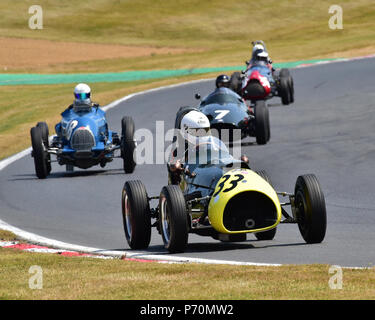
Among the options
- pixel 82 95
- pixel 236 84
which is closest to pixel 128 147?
pixel 82 95

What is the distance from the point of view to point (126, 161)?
66.3 ft

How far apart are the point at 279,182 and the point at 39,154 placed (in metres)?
5.18

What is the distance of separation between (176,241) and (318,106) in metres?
19.0

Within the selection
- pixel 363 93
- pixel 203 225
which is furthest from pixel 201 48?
pixel 203 225

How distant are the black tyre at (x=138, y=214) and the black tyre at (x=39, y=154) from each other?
8.15m

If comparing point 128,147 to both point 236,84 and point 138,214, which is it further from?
point 236,84

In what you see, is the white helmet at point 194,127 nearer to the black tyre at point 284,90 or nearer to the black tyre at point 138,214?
the black tyre at point 138,214

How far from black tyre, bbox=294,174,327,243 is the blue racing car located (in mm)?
9024

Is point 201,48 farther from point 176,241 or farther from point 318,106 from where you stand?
point 176,241

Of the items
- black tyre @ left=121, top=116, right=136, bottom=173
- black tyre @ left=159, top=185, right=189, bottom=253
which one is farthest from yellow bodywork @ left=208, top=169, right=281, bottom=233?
black tyre @ left=121, top=116, right=136, bottom=173

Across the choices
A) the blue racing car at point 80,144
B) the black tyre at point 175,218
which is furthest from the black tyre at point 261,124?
the black tyre at point 175,218

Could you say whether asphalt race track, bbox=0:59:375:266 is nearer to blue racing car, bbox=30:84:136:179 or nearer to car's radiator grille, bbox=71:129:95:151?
blue racing car, bbox=30:84:136:179

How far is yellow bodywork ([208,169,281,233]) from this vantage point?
35.9 feet
